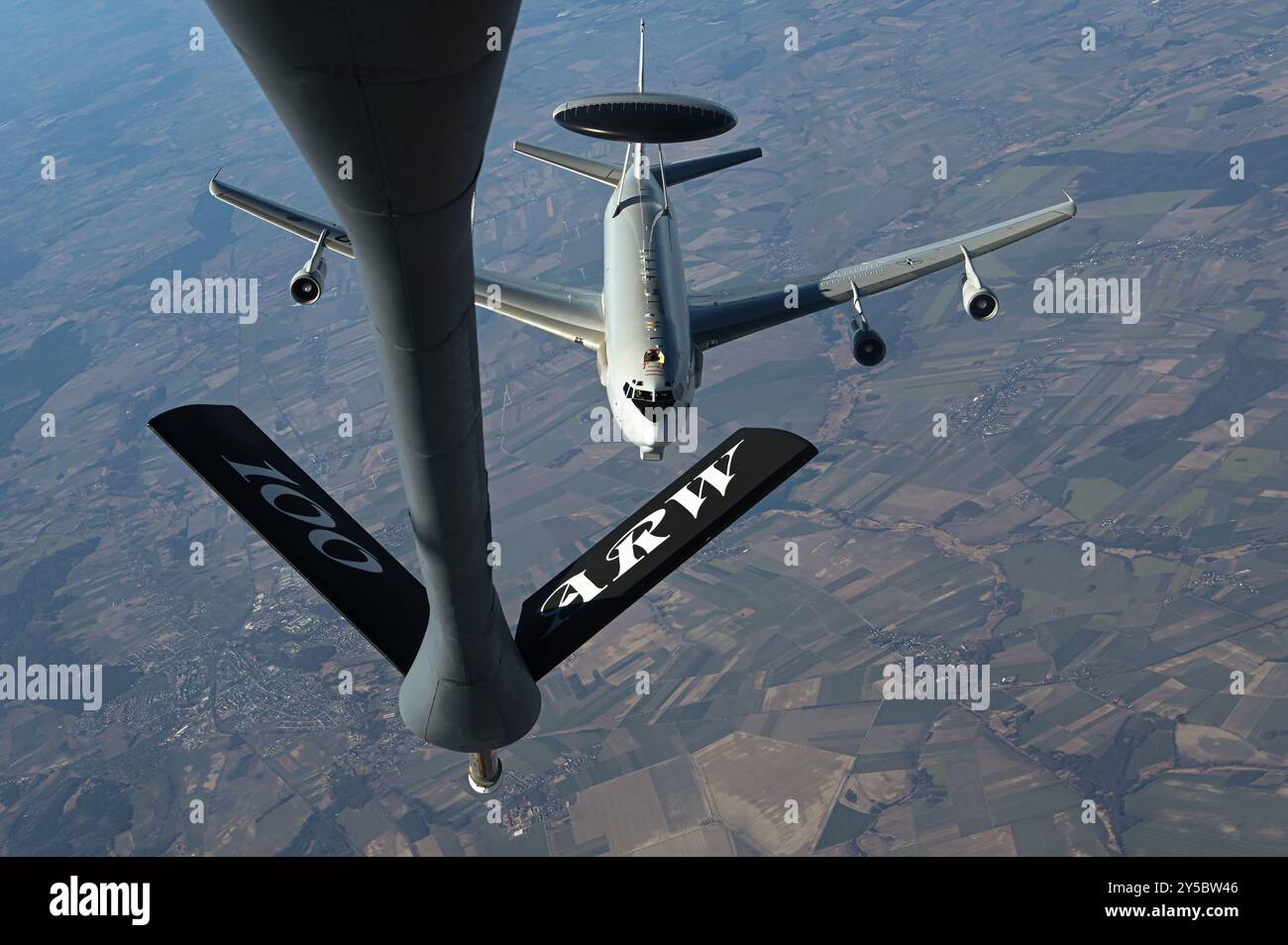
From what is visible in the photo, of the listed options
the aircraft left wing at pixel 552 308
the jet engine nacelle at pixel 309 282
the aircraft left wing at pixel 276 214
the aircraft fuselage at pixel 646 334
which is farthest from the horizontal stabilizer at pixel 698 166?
the jet engine nacelle at pixel 309 282

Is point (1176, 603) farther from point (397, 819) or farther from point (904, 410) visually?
point (397, 819)

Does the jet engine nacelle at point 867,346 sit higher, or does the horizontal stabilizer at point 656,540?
the horizontal stabilizer at point 656,540

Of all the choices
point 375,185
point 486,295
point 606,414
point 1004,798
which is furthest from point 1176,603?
point 375,185

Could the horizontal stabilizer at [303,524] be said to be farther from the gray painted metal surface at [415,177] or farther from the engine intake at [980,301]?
the engine intake at [980,301]

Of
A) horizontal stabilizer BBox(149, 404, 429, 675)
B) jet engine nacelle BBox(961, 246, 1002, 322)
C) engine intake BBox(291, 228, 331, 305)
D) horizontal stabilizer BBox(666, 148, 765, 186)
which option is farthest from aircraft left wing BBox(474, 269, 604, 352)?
horizontal stabilizer BBox(149, 404, 429, 675)

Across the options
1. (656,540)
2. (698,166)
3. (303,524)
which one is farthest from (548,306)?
(656,540)

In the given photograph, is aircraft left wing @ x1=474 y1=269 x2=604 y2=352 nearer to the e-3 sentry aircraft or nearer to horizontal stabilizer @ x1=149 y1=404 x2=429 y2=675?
the e-3 sentry aircraft
